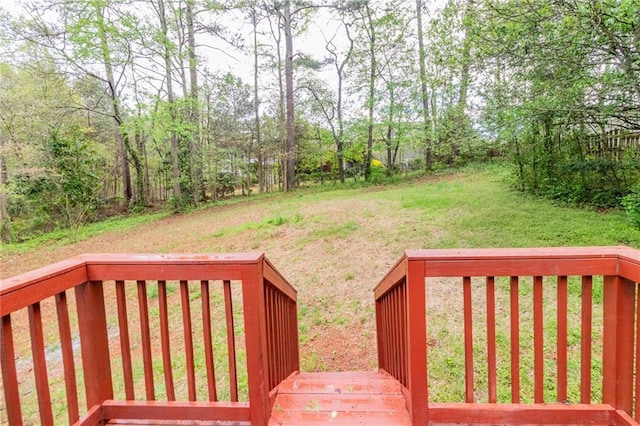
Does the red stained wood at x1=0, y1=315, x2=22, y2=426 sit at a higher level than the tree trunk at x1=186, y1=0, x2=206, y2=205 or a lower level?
lower

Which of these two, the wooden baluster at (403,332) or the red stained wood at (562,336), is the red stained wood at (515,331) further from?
the wooden baluster at (403,332)

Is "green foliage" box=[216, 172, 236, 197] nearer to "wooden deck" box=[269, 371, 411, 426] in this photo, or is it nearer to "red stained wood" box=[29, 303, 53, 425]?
"wooden deck" box=[269, 371, 411, 426]

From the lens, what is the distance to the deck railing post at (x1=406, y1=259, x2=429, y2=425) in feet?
4.34

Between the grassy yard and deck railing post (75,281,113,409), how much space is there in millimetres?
2006

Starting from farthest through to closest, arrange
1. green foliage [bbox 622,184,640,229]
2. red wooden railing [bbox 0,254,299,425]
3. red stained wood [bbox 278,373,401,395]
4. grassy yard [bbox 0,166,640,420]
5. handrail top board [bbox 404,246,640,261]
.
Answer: green foliage [bbox 622,184,640,229], grassy yard [bbox 0,166,640,420], red stained wood [bbox 278,373,401,395], handrail top board [bbox 404,246,640,261], red wooden railing [bbox 0,254,299,425]

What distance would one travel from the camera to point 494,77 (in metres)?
5.11

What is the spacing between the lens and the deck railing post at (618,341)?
4.20ft

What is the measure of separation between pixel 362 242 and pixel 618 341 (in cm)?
461

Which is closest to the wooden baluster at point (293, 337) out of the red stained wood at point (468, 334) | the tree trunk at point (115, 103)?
the red stained wood at point (468, 334)

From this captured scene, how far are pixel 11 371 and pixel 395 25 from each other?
50.7 feet

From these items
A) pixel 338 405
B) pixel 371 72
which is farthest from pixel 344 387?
pixel 371 72

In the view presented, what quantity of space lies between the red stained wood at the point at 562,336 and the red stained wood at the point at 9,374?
2041 mm

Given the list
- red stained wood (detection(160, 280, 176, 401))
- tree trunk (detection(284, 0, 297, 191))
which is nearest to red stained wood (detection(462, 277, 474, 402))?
red stained wood (detection(160, 280, 176, 401))

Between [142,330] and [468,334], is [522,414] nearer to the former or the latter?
[468,334]
